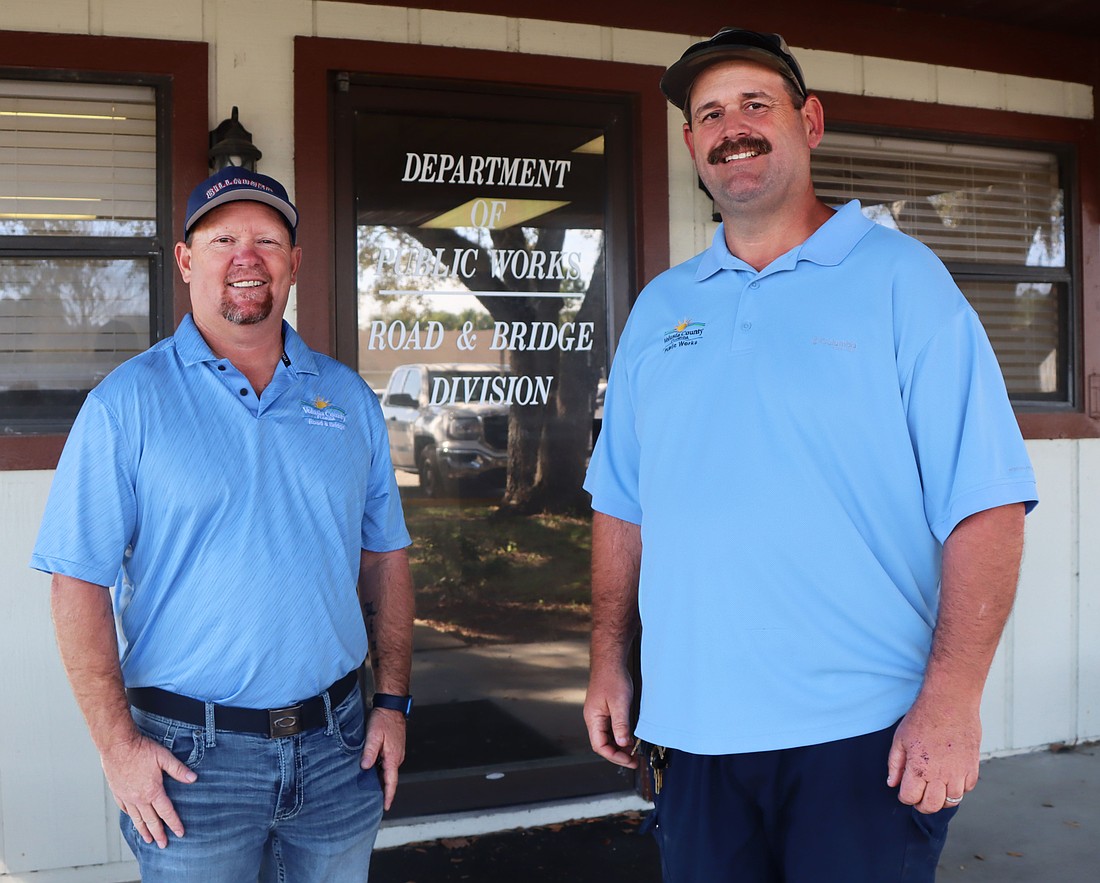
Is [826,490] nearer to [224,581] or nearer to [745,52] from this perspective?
[745,52]

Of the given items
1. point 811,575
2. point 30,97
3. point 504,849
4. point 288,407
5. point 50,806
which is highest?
point 30,97

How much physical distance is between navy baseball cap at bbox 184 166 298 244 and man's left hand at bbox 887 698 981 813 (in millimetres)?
1444

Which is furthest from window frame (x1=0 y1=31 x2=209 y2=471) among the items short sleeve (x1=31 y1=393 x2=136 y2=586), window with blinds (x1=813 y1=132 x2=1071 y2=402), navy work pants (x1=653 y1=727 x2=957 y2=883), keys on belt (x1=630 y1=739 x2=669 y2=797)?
window with blinds (x1=813 y1=132 x2=1071 y2=402)

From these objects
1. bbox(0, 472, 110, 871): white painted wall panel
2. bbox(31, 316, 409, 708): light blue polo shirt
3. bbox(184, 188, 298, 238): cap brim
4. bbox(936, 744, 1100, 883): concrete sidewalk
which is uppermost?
bbox(184, 188, 298, 238): cap brim

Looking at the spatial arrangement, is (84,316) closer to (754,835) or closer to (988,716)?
(754,835)

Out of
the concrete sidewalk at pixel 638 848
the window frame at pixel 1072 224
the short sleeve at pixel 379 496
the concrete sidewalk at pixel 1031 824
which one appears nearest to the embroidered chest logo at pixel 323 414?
the short sleeve at pixel 379 496

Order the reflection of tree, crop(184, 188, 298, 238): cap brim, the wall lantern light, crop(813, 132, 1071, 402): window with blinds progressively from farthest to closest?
crop(813, 132, 1071, 402): window with blinds, the reflection of tree, the wall lantern light, crop(184, 188, 298, 238): cap brim

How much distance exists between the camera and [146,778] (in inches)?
69.9

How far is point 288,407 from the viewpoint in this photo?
6.55 ft

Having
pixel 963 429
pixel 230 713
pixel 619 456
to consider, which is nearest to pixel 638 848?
pixel 619 456

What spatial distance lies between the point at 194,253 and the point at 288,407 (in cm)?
36

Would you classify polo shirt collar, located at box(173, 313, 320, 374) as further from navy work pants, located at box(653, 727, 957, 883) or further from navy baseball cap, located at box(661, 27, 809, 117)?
navy work pants, located at box(653, 727, 957, 883)

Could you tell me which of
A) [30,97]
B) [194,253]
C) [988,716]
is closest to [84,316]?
[30,97]

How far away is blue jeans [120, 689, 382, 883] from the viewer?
71.6 inches
